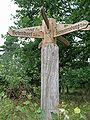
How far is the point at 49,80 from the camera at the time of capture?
13.0ft

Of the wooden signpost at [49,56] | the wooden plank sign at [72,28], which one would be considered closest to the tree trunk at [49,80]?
the wooden signpost at [49,56]

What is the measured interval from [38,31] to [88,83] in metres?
9.63

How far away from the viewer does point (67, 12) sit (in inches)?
544

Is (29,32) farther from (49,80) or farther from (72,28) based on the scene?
(49,80)

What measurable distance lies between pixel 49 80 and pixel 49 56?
0.28 metres

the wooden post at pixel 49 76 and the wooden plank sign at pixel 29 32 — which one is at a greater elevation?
the wooden plank sign at pixel 29 32

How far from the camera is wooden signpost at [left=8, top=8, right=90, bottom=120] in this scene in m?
3.91

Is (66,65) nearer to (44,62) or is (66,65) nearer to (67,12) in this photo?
(67,12)

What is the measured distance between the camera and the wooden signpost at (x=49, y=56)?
391 centimetres

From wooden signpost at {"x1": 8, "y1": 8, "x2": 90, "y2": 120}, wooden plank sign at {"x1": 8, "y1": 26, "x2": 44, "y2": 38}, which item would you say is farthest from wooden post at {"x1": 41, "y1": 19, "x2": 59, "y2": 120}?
wooden plank sign at {"x1": 8, "y1": 26, "x2": 44, "y2": 38}

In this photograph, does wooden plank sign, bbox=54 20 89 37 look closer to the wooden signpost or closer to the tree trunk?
the wooden signpost

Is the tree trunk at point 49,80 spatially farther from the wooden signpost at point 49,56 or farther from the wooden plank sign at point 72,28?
A: the wooden plank sign at point 72,28

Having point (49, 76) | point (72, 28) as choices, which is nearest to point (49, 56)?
point (49, 76)

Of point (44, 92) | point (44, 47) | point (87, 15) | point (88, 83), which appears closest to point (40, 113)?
point (44, 92)
